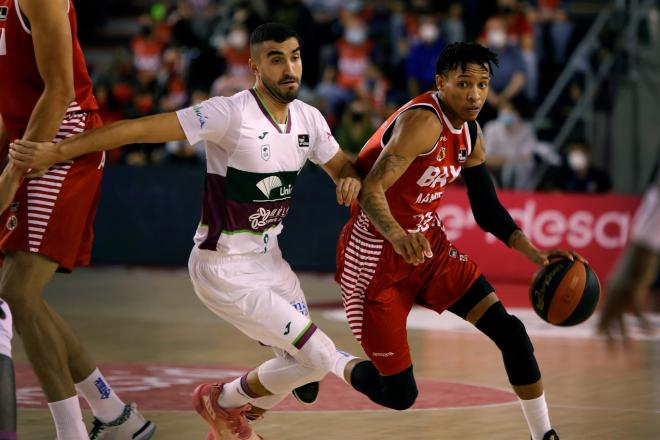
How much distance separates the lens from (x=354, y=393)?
348 inches

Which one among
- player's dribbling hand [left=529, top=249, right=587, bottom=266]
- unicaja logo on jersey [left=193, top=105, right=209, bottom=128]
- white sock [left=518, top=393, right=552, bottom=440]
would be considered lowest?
white sock [left=518, top=393, right=552, bottom=440]

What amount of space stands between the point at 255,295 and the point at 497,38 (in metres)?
11.7

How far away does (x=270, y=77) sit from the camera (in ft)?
21.3

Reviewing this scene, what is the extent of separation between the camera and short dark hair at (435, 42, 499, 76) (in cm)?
686

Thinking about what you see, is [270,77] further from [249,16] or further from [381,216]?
[249,16]

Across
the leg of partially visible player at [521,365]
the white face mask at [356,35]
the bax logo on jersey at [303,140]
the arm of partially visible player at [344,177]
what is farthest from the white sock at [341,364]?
the white face mask at [356,35]

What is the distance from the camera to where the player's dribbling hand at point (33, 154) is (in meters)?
5.98

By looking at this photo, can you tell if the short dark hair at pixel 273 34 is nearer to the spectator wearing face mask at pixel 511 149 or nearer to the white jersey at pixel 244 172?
the white jersey at pixel 244 172

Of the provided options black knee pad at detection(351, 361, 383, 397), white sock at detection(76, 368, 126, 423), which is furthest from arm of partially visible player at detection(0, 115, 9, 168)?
black knee pad at detection(351, 361, 383, 397)

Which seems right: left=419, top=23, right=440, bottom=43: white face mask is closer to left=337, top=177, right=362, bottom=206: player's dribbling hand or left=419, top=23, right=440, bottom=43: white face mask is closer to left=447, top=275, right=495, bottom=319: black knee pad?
left=447, top=275, right=495, bottom=319: black knee pad

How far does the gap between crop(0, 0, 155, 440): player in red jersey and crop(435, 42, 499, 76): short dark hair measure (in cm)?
186

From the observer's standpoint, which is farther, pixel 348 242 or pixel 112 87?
pixel 112 87

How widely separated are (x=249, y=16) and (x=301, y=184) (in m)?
4.34

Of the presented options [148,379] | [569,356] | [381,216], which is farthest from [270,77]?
[569,356]
